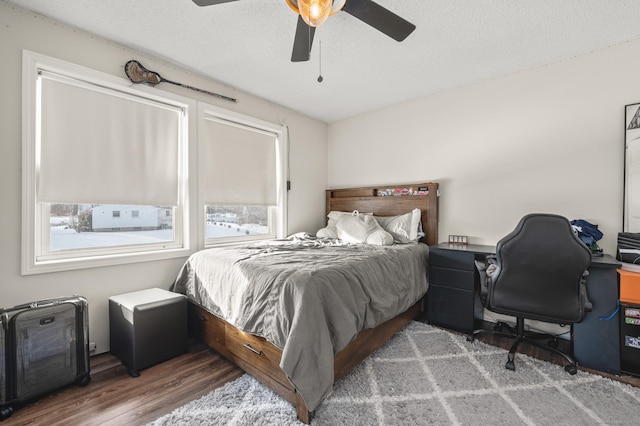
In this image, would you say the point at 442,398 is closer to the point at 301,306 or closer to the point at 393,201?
the point at 301,306

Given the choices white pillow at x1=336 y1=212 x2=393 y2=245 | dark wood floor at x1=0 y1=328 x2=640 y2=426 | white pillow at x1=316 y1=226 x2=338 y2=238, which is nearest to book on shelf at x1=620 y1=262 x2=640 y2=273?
dark wood floor at x1=0 y1=328 x2=640 y2=426

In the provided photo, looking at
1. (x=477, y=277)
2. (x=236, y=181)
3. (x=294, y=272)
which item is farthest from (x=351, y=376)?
(x=236, y=181)

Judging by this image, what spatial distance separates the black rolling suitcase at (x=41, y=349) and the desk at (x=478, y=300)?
288 centimetres

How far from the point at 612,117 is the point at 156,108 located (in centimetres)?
402

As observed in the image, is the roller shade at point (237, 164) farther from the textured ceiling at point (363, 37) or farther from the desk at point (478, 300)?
the desk at point (478, 300)

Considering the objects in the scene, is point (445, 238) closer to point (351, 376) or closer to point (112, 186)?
point (351, 376)

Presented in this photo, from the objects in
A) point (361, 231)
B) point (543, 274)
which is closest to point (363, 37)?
point (361, 231)

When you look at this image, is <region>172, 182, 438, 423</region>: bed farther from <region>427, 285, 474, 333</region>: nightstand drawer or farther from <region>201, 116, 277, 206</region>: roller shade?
<region>201, 116, 277, 206</region>: roller shade

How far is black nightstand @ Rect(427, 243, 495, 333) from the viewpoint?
253 cm

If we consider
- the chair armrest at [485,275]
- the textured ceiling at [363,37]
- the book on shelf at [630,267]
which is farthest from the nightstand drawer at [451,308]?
the textured ceiling at [363,37]

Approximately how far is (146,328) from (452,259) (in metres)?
2.63

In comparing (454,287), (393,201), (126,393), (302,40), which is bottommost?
(126,393)

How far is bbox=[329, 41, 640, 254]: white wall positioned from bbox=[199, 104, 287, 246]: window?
142 cm

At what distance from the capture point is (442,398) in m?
1.70
